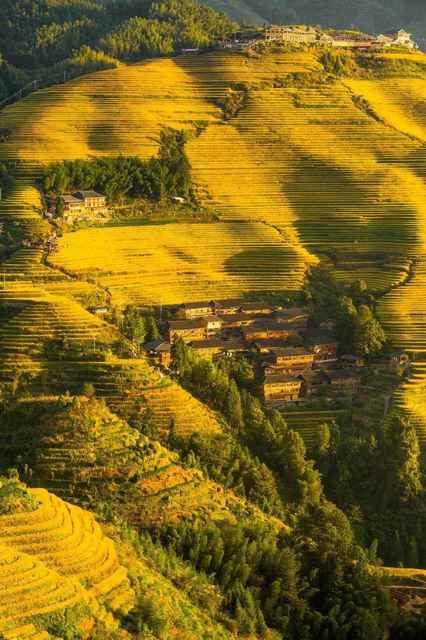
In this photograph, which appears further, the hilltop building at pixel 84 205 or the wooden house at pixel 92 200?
the wooden house at pixel 92 200

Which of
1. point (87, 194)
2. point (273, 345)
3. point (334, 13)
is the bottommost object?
point (273, 345)

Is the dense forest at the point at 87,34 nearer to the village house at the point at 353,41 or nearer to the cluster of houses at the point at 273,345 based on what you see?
the village house at the point at 353,41

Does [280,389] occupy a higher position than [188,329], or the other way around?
[188,329]

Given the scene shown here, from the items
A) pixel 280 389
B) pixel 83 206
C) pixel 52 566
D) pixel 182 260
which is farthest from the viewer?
pixel 83 206

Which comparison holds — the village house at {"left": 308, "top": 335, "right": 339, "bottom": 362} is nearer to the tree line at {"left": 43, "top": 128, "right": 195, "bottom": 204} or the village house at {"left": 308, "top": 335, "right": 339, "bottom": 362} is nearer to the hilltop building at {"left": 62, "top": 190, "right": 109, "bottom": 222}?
the hilltop building at {"left": 62, "top": 190, "right": 109, "bottom": 222}

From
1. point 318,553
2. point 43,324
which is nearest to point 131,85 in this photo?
point 43,324

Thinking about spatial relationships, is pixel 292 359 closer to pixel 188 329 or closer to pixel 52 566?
pixel 188 329

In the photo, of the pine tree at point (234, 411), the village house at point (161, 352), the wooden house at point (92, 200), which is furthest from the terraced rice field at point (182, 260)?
the pine tree at point (234, 411)

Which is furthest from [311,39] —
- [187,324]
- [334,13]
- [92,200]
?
[334,13]
